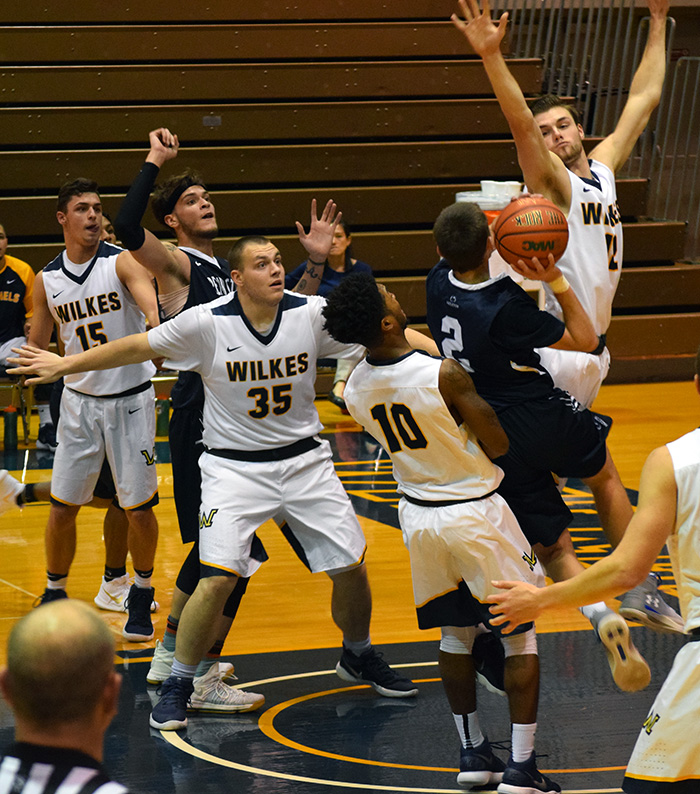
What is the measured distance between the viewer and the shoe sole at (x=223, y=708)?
185 inches

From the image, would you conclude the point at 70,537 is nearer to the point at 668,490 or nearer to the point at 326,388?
the point at 668,490

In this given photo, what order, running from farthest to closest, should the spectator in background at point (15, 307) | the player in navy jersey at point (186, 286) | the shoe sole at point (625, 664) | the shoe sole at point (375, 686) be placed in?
the spectator in background at point (15, 307) < the player in navy jersey at point (186, 286) < the shoe sole at point (375, 686) < the shoe sole at point (625, 664)

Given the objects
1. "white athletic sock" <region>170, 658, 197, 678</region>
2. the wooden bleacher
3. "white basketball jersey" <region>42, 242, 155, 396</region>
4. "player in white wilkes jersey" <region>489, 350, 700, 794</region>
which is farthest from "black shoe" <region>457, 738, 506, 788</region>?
the wooden bleacher

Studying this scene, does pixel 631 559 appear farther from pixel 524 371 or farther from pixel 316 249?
pixel 316 249

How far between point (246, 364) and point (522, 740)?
176 cm

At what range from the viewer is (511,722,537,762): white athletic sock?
12.5ft

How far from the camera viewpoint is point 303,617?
5906mm

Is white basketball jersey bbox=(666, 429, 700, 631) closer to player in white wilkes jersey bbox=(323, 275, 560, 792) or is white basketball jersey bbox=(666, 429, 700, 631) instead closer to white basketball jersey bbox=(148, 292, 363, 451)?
player in white wilkes jersey bbox=(323, 275, 560, 792)

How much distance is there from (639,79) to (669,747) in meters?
3.57

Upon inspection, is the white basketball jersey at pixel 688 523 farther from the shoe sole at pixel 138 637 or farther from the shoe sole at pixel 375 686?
the shoe sole at pixel 138 637

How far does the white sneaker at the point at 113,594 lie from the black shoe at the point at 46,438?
359 cm

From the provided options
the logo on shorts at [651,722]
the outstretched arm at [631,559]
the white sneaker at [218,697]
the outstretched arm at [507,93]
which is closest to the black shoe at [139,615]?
the white sneaker at [218,697]

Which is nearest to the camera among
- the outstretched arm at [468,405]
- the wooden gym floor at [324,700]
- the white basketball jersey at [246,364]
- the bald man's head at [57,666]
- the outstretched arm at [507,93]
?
the bald man's head at [57,666]

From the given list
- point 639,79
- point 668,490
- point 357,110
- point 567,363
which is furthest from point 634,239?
point 668,490
